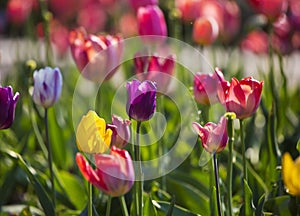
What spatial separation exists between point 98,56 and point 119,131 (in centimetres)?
41

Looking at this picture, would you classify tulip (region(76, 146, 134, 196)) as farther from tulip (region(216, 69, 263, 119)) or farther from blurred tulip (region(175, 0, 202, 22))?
blurred tulip (region(175, 0, 202, 22))

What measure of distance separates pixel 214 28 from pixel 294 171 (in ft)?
3.61

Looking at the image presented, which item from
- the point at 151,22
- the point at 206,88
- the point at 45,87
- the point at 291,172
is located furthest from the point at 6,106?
the point at 151,22

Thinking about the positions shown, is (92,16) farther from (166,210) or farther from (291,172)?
(291,172)

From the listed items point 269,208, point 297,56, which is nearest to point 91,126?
point 269,208

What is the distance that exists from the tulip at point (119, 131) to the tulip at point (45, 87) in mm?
222

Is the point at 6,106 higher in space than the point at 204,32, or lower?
lower

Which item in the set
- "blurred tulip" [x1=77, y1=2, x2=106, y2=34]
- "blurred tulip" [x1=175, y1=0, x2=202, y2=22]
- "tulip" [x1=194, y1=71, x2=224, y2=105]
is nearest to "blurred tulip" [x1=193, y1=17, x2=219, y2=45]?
"blurred tulip" [x1=175, y1=0, x2=202, y2=22]

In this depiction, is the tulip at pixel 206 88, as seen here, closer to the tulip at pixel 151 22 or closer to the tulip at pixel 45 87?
the tulip at pixel 45 87

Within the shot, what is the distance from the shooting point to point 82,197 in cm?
174

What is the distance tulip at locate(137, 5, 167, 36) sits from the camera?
5.83 feet

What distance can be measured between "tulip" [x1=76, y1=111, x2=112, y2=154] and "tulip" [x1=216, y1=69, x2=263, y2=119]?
23 centimetres

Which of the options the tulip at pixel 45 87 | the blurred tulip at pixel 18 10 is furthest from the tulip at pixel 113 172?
the blurred tulip at pixel 18 10

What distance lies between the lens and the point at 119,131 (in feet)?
4.10
